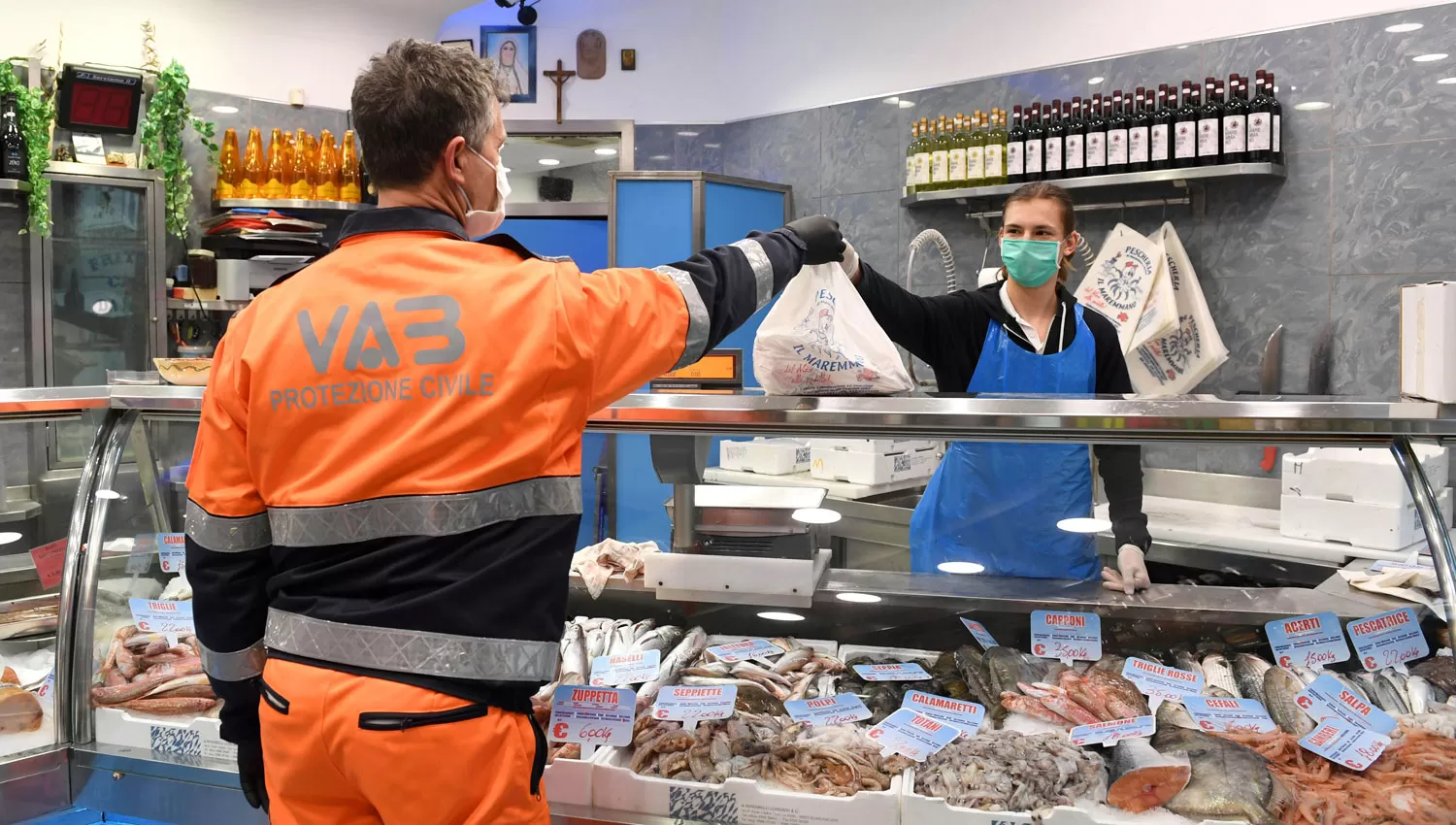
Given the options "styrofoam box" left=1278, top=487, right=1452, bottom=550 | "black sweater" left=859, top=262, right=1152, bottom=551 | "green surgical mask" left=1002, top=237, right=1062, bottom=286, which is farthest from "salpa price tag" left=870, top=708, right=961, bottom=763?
"styrofoam box" left=1278, top=487, right=1452, bottom=550

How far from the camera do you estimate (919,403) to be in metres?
2.04

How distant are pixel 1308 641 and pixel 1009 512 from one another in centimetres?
67

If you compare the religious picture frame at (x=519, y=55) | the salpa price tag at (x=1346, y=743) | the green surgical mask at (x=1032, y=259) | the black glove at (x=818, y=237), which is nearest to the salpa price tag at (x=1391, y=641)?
the salpa price tag at (x=1346, y=743)

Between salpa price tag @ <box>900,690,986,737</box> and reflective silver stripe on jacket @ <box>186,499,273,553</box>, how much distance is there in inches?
49.8

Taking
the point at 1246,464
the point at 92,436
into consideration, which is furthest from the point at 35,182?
the point at 1246,464

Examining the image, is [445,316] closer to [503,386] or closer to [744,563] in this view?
[503,386]

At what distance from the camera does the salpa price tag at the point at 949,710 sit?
2053mm

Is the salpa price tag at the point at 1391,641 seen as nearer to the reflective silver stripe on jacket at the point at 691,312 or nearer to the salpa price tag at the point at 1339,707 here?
the salpa price tag at the point at 1339,707

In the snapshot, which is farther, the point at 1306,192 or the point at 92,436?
the point at 1306,192

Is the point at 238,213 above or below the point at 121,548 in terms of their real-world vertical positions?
above

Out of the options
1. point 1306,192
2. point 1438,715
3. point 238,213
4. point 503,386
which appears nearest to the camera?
point 503,386

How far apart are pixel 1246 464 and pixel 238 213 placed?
574cm

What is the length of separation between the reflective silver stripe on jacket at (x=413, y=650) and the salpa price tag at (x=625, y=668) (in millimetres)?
726

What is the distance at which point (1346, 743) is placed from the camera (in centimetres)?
191
